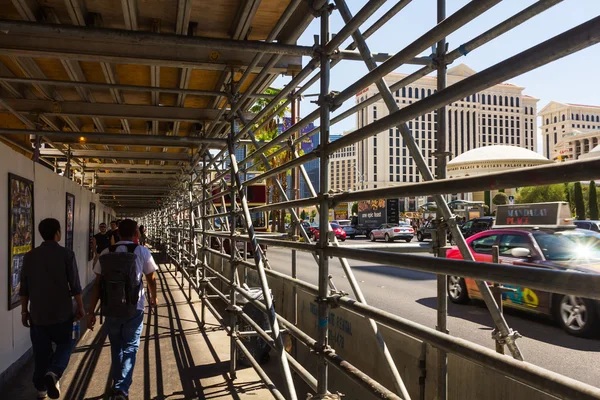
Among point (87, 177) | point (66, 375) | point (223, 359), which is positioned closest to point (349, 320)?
point (223, 359)

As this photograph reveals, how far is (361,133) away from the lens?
2865 mm

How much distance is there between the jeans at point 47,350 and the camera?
201 inches

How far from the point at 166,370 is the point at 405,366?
3.33m

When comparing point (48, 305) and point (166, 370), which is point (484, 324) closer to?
point (166, 370)

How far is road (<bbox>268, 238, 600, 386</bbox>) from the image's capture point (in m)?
6.73

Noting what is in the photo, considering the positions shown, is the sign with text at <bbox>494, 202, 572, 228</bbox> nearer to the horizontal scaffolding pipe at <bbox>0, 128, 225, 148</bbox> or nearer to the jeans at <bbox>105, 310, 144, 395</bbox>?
the horizontal scaffolding pipe at <bbox>0, 128, 225, 148</bbox>

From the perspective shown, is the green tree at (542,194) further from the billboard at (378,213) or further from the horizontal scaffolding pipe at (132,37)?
the horizontal scaffolding pipe at (132,37)

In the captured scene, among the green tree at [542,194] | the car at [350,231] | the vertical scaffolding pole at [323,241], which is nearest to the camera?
the vertical scaffolding pole at [323,241]

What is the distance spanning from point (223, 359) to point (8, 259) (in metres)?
2.91

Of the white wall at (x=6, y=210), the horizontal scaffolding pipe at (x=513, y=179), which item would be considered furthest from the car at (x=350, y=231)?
the horizontal scaffolding pipe at (x=513, y=179)

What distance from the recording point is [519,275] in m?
1.58

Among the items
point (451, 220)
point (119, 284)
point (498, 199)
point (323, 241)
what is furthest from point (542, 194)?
point (451, 220)

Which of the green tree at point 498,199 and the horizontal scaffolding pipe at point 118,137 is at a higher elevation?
the horizontal scaffolding pipe at point 118,137

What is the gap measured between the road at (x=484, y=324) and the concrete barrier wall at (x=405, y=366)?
2827 millimetres
